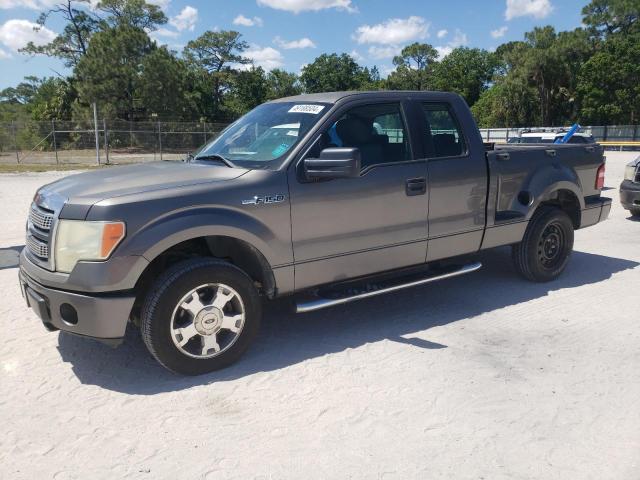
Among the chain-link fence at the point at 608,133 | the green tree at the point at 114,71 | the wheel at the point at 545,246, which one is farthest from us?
the chain-link fence at the point at 608,133

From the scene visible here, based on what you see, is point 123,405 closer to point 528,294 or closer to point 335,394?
point 335,394

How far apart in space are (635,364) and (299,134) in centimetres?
295

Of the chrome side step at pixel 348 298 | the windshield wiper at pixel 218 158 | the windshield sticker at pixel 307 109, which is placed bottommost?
the chrome side step at pixel 348 298

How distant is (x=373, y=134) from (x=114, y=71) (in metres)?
38.6

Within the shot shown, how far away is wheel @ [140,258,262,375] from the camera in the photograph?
3.63 m

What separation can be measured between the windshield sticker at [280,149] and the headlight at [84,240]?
1.29m

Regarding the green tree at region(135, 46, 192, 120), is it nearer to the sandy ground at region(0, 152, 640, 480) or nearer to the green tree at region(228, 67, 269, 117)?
the green tree at region(228, 67, 269, 117)

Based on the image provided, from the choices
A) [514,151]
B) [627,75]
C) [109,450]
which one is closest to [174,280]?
[109,450]

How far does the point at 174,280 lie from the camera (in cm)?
363

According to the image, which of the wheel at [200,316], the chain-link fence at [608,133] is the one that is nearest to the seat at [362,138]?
the wheel at [200,316]

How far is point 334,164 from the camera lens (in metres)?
3.91

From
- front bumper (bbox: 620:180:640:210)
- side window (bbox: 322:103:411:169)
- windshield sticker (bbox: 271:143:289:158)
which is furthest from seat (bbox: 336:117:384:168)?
front bumper (bbox: 620:180:640:210)

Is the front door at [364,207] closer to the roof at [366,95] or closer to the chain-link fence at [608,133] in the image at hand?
the roof at [366,95]

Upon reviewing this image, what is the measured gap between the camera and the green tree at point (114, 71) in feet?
126
